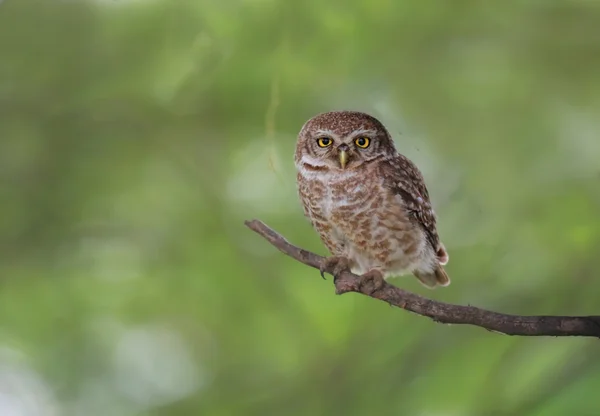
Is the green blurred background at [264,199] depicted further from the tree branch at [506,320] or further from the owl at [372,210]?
the tree branch at [506,320]

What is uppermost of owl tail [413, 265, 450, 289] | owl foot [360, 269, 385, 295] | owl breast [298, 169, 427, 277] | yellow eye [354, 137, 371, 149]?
yellow eye [354, 137, 371, 149]

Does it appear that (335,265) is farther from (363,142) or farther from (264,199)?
(264,199)

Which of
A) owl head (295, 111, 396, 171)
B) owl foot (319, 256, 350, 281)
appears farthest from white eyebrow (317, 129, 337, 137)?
owl foot (319, 256, 350, 281)

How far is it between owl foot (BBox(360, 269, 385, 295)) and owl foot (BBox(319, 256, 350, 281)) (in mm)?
88

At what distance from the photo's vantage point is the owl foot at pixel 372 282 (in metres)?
1.02

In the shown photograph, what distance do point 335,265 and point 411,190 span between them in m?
0.19

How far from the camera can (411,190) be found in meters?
1.16

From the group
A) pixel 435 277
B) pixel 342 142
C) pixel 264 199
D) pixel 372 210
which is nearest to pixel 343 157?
pixel 342 142

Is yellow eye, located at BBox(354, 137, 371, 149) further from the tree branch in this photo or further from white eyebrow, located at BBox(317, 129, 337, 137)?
the tree branch

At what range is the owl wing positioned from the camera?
114cm

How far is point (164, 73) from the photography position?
162 cm

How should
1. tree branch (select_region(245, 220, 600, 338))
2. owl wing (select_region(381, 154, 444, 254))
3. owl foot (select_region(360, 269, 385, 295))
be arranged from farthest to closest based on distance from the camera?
owl wing (select_region(381, 154, 444, 254)) < owl foot (select_region(360, 269, 385, 295)) < tree branch (select_region(245, 220, 600, 338))

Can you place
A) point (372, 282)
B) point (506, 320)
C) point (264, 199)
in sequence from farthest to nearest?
point (264, 199), point (372, 282), point (506, 320)

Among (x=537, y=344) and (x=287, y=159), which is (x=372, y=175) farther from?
(x=537, y=344)
